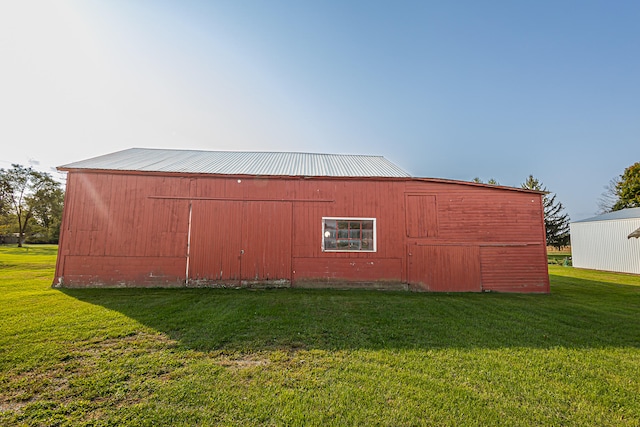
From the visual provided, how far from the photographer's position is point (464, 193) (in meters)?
9.65

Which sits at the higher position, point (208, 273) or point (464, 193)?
point (464, 193)

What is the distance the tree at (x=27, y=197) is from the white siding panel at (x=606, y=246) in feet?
175

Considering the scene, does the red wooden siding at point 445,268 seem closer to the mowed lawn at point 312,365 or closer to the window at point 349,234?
the window at point 349,234

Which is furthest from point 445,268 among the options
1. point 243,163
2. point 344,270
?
point 243,163

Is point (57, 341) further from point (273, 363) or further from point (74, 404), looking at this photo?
point (273, 363)

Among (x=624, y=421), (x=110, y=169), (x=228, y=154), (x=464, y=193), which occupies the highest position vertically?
(x=228, y=154)

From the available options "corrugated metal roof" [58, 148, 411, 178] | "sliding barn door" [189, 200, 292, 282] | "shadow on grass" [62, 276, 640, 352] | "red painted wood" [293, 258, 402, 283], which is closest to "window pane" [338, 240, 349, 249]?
"red painted wood" [293, 258, 402, 283]

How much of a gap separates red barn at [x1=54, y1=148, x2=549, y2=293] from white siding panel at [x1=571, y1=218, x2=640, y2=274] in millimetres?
12306

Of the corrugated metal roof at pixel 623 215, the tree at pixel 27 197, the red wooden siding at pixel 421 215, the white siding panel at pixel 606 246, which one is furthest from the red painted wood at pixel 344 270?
the tree at pixel 27 197

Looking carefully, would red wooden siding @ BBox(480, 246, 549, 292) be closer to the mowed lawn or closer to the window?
the mowed lawn

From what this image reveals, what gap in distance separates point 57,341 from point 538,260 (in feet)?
42.1

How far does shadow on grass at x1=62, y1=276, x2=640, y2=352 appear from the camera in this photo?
4434 mm

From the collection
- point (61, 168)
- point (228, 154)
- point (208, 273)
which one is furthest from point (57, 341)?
point (228, 154)

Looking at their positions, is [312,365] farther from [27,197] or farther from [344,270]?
[27,197]
